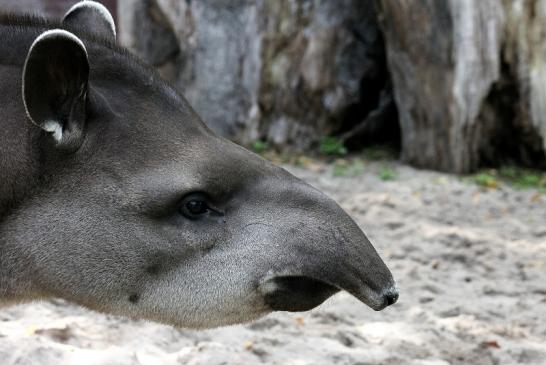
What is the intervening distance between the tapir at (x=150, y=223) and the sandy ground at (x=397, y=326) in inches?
25.8

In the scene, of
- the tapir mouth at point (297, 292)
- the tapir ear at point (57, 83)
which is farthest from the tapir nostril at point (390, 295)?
the tapir ear at point (57, 83)

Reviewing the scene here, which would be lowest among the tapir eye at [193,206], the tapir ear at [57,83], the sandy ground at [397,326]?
the sandy ground at [397,326]

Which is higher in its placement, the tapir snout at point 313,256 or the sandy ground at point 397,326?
the tapir snout at point 313,256

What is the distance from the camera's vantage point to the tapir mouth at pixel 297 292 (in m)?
2.67

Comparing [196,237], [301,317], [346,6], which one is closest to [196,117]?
[196,237]

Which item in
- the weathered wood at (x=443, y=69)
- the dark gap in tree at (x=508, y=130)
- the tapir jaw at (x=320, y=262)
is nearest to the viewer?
the tapir jaw at (x=320, y=262)

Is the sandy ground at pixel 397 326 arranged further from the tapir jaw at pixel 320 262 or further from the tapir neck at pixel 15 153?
the tapir neck at pixel 15 153

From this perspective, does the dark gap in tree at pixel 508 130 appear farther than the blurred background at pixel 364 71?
Yes

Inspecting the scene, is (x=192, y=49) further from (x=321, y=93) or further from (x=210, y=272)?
(x=210, y=272)

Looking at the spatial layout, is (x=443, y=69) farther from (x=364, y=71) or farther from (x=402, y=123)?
(x=364, y=71)

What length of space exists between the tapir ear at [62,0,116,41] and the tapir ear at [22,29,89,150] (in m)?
0.77

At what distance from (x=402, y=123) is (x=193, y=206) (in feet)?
18.5

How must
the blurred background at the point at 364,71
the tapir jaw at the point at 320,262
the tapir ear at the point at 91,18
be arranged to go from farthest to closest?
the blurred background at the point at 364,71, the tapir ear at the point at 91,18, the tapir jaw at the point at 320,262

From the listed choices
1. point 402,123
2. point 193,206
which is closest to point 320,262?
point 193,206
